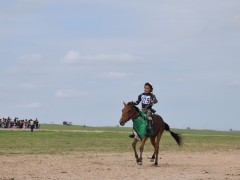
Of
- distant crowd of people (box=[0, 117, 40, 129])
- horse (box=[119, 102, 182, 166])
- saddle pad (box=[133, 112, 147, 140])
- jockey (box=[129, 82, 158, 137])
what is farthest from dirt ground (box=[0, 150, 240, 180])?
distant crowd of people (box=[0, 117, 40, 129])

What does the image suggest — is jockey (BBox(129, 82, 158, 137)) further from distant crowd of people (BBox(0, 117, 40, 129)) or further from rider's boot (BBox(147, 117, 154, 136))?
distant crowd of people (BBox(0, 117, 40, 129))

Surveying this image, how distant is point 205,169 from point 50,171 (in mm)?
4981

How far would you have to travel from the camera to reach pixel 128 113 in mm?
18562

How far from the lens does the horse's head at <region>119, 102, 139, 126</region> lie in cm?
1844

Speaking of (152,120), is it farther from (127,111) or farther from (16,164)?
(16,164)

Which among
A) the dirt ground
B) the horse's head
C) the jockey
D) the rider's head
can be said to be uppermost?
the rider's head

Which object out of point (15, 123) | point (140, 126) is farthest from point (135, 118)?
point (15, 123)

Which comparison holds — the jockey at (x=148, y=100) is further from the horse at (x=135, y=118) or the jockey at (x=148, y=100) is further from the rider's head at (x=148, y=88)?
the horse at (x=135, y=118)

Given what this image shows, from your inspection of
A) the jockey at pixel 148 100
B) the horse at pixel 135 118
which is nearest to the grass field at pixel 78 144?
the horse at pixel 135 118

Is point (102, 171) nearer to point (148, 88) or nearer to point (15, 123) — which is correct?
point (148, 88)

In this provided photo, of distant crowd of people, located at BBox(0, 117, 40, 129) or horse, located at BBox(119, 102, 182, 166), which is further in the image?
distant crowd of people, located at BBox(0, 117, 40, 129)

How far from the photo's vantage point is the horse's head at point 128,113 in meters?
18.4

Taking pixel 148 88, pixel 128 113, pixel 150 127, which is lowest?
pixel 150 127

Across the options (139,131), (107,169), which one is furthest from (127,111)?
(107,169)
